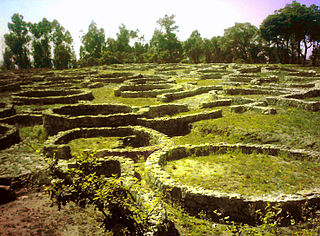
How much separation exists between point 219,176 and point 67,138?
8.57m

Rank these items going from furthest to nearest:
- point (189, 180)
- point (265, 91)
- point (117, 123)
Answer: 1. point (265, 91)
2. point (117, 123)
3. point (189, 180)

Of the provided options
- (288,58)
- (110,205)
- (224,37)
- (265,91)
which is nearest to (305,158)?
(110,205)

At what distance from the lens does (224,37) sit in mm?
69688

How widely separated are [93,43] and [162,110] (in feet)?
245

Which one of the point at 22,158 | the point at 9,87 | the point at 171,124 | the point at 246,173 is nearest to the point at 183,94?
the point at 171,124

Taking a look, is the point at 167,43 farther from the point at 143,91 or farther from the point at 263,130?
the point at 263,130

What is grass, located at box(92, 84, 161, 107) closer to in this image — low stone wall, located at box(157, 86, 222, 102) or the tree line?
low stone wall, located at box(157, 86, 222, 102)

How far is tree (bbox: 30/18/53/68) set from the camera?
79125 millimetres

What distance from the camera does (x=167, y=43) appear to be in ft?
263

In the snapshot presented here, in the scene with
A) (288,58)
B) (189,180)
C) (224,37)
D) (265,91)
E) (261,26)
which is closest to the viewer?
(189,180)

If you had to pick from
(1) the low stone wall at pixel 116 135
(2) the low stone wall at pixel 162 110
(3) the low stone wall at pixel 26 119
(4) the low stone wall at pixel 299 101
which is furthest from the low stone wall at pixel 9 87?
(4) the low stone wall at pixel 299 101

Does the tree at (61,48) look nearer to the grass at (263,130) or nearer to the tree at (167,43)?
the tree at (167,43)

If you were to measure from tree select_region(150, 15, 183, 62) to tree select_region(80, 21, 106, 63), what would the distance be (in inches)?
683

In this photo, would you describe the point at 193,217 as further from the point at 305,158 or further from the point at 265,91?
the point at 265,91
